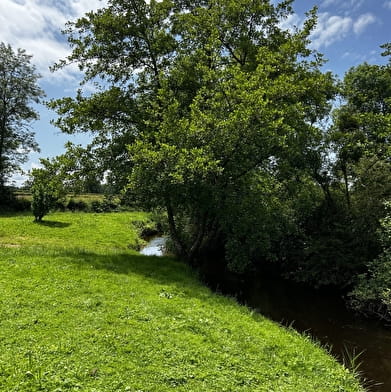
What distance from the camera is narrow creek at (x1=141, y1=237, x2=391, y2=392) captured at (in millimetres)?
10249

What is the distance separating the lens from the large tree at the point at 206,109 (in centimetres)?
1470

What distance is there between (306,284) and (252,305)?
18.0 feet

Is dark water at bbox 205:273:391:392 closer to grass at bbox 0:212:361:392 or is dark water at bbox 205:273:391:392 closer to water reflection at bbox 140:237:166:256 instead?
grass at bbox 0:212:361:392

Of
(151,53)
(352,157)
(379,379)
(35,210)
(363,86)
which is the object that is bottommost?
→ (379,379)

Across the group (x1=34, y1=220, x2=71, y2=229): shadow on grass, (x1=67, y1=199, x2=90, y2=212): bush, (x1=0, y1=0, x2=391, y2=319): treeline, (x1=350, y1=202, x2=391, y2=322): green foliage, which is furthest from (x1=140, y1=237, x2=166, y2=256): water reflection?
(x1=67, y1=199, x2=90, y2=212): bush

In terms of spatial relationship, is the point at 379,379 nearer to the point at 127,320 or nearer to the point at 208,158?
the point at 127,320

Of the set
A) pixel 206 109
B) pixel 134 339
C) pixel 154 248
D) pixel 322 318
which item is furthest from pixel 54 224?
pixel 322 318

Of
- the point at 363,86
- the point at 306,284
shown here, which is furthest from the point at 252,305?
the point at 363,86

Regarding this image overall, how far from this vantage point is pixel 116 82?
61.0ft

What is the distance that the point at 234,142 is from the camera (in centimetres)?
1492

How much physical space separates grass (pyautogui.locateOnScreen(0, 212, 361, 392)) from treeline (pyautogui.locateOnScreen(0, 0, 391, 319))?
4808 millimetres

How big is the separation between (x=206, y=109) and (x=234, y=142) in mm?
3021

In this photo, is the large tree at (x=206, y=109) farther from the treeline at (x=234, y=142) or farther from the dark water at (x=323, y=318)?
the dark water at (x=323, y=318)

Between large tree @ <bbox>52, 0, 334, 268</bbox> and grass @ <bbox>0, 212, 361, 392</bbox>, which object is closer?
grass @ <bbox>0, 212, 361, 392</bbox>
